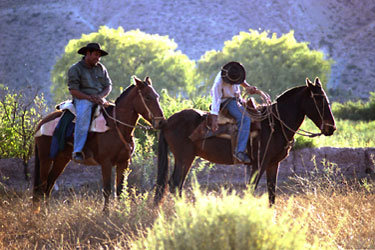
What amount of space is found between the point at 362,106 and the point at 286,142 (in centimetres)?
2278

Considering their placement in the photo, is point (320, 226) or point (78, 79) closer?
point (320, 226)

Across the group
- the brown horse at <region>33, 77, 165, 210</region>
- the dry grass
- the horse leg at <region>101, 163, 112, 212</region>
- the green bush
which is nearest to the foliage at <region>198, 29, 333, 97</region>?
the brown horse at <region>33, 77, 165, 210</region>

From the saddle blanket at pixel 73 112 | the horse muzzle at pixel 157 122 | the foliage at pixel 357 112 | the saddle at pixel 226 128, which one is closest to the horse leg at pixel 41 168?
the saddle blanket at pixel 73 112

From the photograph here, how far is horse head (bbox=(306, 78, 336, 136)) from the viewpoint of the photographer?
7.56m

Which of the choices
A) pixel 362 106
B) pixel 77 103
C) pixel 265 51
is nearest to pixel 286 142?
pixel 77 103

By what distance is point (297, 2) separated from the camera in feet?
320

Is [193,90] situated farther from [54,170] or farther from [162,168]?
[162,168]

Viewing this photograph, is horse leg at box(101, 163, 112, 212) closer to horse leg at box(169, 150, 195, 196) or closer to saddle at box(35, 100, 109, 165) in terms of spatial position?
saddle at box(35, 100, 109, 165)

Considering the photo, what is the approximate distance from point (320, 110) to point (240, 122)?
1.27 metres

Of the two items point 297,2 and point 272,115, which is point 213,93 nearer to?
point 272,115

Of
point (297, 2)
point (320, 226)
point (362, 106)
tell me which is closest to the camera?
point (320, 226)

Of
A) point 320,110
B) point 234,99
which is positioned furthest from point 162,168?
point 320,110

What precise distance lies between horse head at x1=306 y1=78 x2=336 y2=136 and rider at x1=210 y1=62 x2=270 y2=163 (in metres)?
0.90

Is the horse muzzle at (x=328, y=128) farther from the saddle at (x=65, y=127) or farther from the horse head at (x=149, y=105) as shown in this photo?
the saddle at (x=65, y=127)
